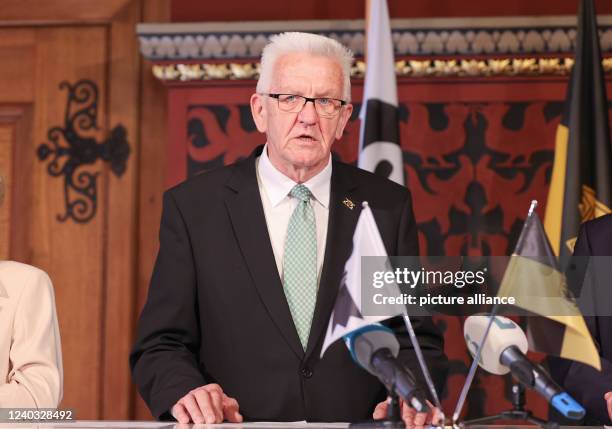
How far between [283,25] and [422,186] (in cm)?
85

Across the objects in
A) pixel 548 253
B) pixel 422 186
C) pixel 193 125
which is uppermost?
pixel 193 125

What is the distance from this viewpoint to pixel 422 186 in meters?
3.85

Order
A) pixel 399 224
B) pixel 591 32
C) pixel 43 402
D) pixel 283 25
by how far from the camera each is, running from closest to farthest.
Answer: pixel 43 402 → pixel 399 224 → pixel 591 32 → pixel 283 25

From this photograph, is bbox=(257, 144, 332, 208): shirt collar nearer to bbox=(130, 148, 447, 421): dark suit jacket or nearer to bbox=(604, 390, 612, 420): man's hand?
bbox=(130, 148, 447, 421): dark suit jacket

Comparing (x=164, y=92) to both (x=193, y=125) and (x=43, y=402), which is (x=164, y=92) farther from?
(x=43, y=402)

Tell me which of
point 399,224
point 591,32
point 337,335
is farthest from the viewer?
point 591,32

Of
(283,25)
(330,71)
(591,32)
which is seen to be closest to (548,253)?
(330,71)

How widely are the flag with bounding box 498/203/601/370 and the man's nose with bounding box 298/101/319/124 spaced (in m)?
0.63

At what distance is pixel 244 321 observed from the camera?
86.6 inches

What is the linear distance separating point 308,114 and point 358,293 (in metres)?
0.61

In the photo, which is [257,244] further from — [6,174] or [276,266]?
[6,174]

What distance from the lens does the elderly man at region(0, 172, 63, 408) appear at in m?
2.00

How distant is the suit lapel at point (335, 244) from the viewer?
2139 millimetres

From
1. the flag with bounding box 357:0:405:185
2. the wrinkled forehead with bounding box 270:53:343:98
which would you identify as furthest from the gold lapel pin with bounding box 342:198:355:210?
the flag with bounding box 357:0:405:185
